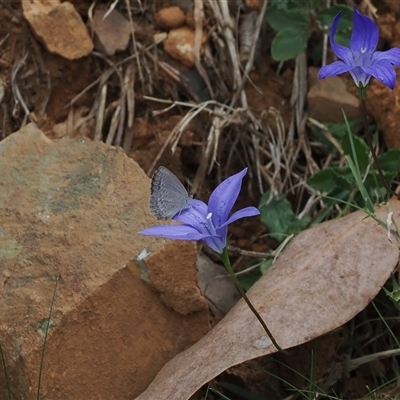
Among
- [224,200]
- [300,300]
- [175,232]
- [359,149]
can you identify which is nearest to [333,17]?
[359,149]

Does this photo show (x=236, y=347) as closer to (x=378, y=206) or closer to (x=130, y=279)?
(x=130, y=279)

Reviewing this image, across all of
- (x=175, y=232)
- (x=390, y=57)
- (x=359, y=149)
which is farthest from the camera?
(x=359, y=149)

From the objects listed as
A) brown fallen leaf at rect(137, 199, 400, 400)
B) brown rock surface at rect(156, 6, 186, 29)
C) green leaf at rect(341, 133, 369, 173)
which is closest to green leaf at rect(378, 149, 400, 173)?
green leaf at rect(341, 133, 369, 173)

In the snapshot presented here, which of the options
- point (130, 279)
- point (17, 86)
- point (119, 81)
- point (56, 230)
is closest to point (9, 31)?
point (17, 86)

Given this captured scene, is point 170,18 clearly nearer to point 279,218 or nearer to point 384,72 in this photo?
point 279,218

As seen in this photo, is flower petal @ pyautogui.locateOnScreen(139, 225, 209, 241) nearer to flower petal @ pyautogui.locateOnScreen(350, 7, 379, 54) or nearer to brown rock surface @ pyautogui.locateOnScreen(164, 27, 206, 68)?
flower petal @ pyautogui.locateOnScreen(350, 7, 379, 54)

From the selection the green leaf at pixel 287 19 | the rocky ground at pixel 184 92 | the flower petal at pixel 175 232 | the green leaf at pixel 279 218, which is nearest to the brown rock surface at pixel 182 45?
the rocky ground at pixel 184 92
